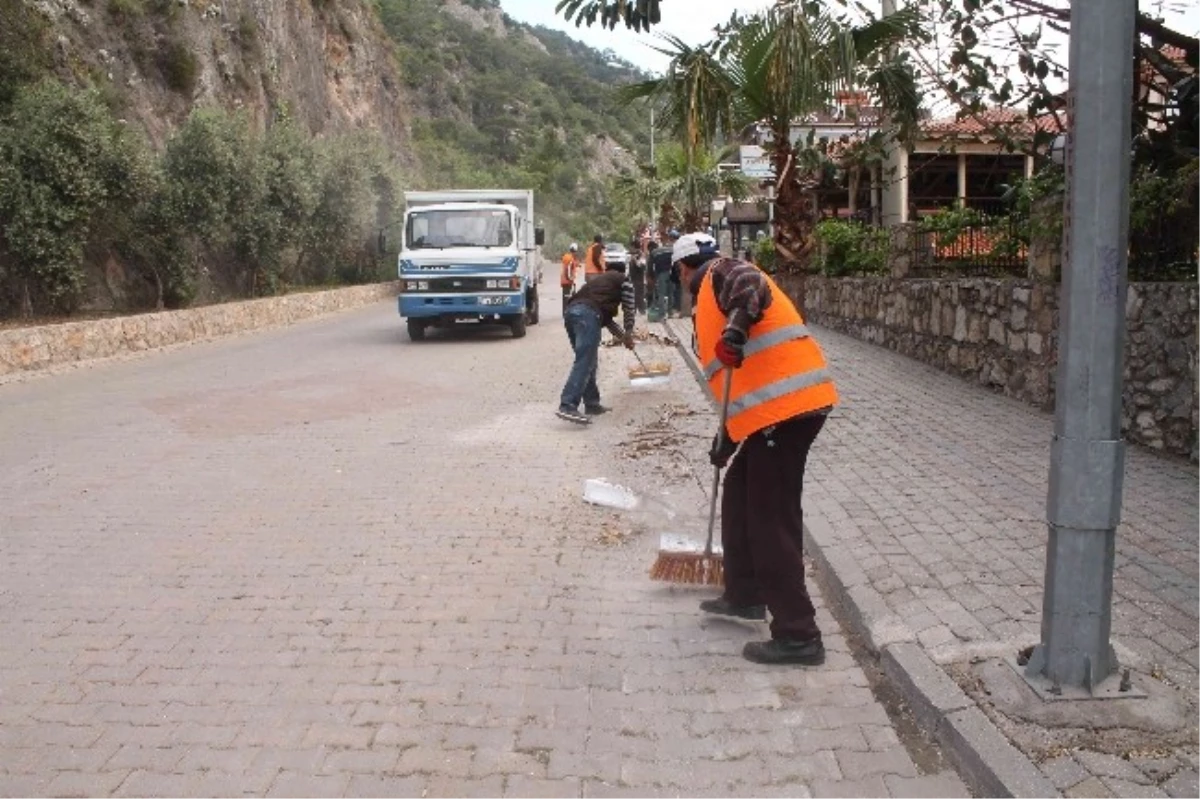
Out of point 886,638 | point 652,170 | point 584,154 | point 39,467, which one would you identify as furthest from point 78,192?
point 584,154

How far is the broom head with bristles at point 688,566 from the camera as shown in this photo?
4961mm

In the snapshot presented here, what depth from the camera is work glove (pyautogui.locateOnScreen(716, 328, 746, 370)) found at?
3.89 metres

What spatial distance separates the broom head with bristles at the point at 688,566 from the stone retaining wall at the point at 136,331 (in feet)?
38.9

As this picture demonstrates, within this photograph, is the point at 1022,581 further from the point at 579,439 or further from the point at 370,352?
the point at 370,352

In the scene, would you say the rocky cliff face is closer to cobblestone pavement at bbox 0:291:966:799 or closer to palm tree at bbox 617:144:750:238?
palm tree at bbox 617:144:750:238

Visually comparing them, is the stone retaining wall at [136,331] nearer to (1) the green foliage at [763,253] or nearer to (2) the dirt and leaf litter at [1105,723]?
(1) the green foliage at [763,253]

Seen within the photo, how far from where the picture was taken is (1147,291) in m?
7.44

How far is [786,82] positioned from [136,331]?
40.4ft

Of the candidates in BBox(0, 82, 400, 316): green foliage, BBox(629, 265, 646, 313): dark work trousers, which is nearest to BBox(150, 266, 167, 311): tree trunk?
BBox(0, 82, 400, 316): green foliage

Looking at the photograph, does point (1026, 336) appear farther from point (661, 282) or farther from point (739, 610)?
point (661, 282)

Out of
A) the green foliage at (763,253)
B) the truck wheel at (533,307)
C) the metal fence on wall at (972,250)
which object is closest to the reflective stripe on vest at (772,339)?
the metal fence on wall at (972,250)

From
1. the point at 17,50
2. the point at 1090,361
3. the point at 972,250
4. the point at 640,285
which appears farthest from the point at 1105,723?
the point at 640,285

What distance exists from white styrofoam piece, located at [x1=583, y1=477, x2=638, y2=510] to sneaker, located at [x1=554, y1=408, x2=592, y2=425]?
9.27 feet

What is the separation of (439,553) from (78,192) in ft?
45.0
